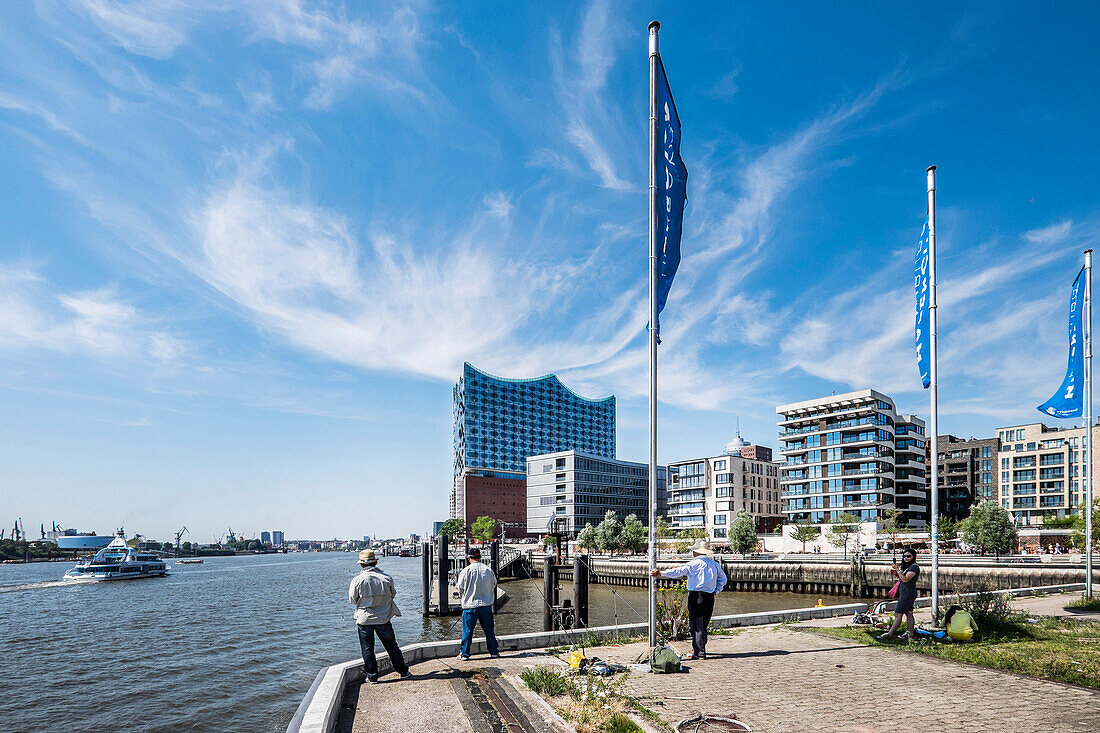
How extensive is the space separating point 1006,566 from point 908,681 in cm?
3748

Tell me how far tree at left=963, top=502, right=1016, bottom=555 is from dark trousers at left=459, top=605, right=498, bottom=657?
66.3m

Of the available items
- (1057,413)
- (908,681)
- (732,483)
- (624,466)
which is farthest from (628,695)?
(624,466)

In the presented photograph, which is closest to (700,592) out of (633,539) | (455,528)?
(633,539)

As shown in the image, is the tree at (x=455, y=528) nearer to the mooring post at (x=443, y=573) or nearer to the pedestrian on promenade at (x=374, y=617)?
the mooring post at (x=443, y=573)

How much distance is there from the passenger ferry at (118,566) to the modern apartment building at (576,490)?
70.6 m

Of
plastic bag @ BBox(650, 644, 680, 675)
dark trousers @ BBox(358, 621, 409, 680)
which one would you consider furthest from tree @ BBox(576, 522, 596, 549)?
dark trousers @ BBox(358, 621, 409, 680)

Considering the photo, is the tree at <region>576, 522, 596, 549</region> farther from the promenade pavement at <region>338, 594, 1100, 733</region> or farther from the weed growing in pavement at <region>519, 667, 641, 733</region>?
the weed growing in pavement at <region>519, 667, 641, 733</region>

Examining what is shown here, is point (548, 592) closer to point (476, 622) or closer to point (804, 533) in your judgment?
point (476, 622)

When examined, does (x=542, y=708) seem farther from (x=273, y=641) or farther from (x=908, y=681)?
(x=273, y=641)

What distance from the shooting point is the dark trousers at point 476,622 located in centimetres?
1118

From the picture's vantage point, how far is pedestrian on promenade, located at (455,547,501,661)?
11.2m

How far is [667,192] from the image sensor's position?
12.2 meters

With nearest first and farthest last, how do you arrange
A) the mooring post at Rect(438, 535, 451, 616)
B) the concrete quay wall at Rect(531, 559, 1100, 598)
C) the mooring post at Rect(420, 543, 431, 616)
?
1. the mooring post at Rect(438, 535, 451, 616)
2. the concrete quay wall at Rect(531, 559, 1100, 598)
3. the mooring post at Rect(420, 543, 431, 616)

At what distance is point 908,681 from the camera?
9430 millimetres
